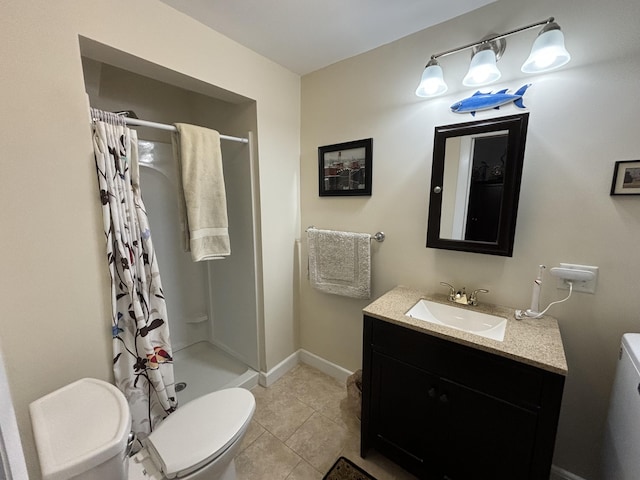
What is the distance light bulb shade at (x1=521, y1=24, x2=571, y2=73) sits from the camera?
1.04 metres

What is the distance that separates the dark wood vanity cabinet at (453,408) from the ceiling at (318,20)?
1.53 meters

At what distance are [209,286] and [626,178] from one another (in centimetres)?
270

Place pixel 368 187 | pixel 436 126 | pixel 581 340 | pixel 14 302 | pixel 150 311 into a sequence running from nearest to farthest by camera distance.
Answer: pixel 14 302, pixel 581 340, pixel 150 311, pixel 436 126, pixel 368 187

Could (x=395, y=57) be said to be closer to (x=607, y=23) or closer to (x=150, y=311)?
(x=607, y=23)

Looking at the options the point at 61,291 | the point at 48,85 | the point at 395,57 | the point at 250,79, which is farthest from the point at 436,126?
the point at 61,291

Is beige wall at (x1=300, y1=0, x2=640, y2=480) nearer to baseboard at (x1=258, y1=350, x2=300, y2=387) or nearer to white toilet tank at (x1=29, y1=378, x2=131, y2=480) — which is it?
baseboard at (x1=258, y1=350, x2=300, y2=387)

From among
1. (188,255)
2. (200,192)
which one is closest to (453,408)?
(200,192)

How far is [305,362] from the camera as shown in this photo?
231 cm

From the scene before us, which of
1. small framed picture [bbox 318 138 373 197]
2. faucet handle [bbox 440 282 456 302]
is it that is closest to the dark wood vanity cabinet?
faucet handle [bbox 440 282 456 302]

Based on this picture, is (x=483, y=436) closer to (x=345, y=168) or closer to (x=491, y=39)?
(x=345, y=168)

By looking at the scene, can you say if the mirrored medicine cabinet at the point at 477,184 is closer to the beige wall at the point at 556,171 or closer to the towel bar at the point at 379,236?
the beige wall at the point at 556,171

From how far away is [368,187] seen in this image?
1759 millimetres

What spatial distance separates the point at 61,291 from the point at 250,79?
147 cm

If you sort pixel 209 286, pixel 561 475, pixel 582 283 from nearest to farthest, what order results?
pixel 582 283
pixel 561 475
pixel 209 286
